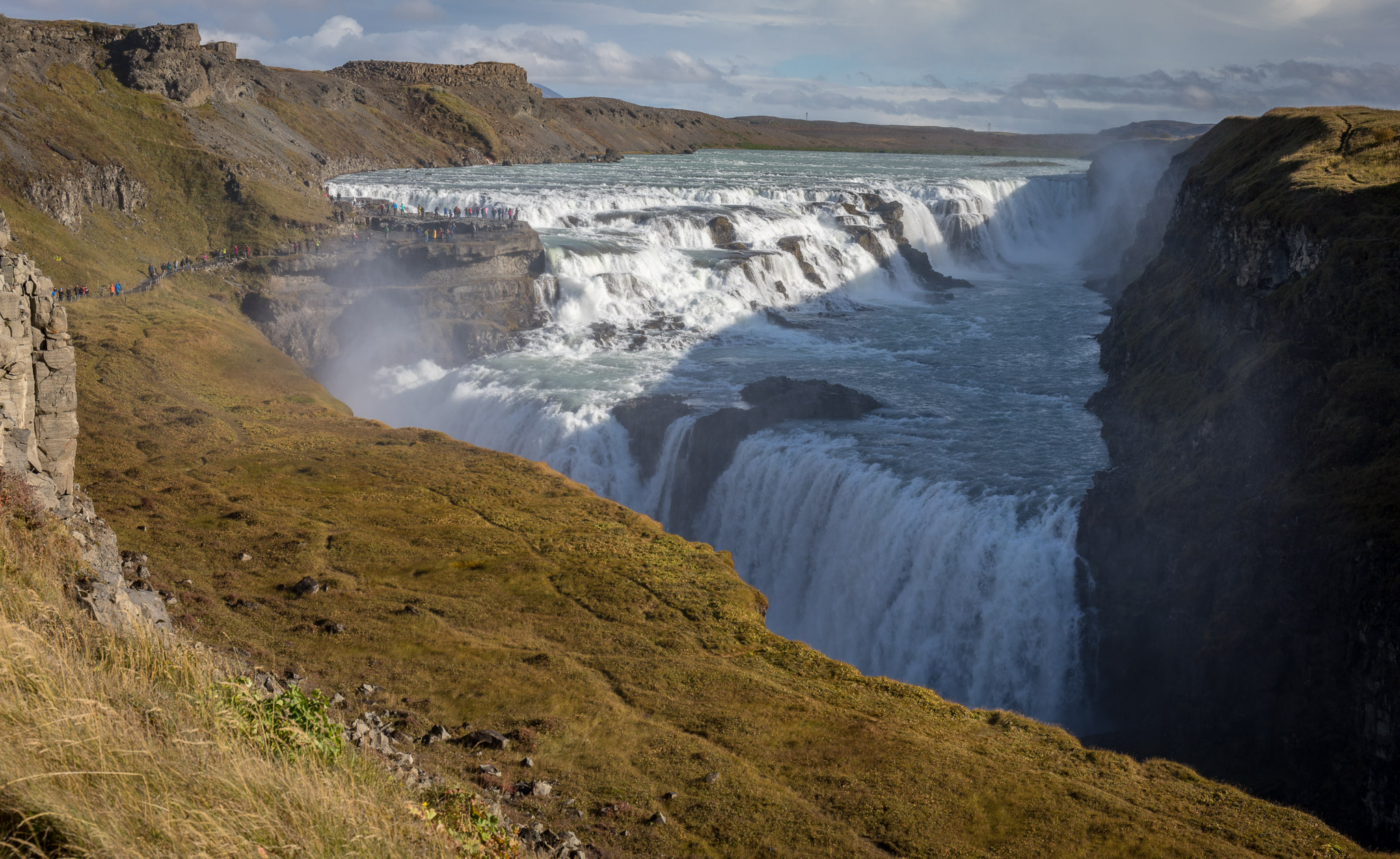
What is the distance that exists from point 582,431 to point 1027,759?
1047 inches

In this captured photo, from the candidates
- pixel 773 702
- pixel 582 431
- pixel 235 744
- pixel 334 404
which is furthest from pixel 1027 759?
pixel 334 404

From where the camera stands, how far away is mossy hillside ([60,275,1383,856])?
13.9m

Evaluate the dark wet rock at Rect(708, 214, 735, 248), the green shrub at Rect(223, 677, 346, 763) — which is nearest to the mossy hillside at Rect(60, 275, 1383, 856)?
the green shrub at Rect(223, 677, 346, 763)

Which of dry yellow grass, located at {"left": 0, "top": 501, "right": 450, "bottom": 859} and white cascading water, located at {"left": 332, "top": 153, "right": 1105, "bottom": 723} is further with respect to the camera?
white cascading water, located at {"left": 332, "top": 153, "right": 1105, "bottom": 723}

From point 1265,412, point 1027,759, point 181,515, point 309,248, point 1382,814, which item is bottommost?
point 1382,814

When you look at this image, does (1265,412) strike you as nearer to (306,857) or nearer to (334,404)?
(306,857)

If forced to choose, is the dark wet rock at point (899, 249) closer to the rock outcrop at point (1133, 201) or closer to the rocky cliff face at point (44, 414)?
the rock outcrop at point (1133, 201)

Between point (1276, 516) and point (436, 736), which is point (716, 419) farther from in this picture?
point (436, 736)

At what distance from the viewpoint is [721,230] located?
66750 millimetres

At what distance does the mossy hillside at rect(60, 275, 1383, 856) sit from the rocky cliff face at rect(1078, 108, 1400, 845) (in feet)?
20.6

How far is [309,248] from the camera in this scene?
56906 mm

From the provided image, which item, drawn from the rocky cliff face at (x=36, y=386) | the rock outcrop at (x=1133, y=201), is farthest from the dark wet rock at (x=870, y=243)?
the rocky cliff face at (x=36, y=386)

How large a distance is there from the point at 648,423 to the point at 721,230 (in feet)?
102

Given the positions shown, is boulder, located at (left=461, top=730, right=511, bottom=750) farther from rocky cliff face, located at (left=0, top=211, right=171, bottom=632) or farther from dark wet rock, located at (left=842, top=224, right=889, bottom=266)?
dark wet rock, located at (left=842, top=224, right=889, bottom=266)
